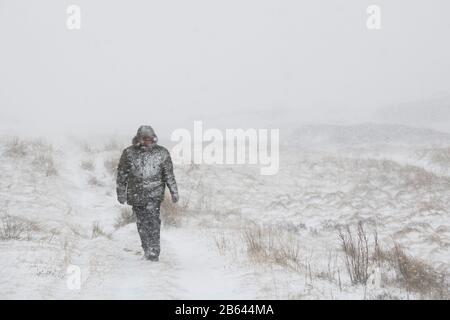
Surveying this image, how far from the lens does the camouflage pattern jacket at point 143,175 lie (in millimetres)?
7594

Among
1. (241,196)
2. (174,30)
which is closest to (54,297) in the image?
(241,196)

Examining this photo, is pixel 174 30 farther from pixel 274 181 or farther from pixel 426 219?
pixel 426 219

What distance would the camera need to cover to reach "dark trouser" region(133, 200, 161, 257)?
25.1 feet

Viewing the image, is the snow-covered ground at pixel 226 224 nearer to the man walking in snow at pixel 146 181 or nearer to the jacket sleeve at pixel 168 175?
the man walking in snow at pixel 146 181

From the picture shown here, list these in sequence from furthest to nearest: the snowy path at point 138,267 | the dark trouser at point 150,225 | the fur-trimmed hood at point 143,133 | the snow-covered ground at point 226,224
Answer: the dark trouser at point 150,225
the fur-trimmed hood at point 143,133
the snow-covered ground at point 226,224
the snowy path at point 138,267

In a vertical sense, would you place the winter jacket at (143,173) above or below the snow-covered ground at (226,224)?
above

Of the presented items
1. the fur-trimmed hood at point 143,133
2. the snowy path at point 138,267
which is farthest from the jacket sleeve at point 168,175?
the snowy path at point 138,267

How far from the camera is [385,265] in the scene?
8.09 m

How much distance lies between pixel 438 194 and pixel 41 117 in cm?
3924

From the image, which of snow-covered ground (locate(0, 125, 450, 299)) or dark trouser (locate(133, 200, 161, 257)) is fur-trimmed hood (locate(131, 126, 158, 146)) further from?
snow-covered ground (locate(0, 125, 450, 299))

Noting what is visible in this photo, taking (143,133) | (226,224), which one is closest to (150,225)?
(143,133)

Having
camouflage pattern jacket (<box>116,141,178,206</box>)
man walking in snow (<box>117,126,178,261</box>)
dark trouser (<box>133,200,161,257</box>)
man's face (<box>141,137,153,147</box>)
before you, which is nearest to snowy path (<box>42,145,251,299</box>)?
dark trouser (<box>133,200,161,257</box>)

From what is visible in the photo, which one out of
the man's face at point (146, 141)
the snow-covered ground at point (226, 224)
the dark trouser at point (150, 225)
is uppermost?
the man's face at point (146, 141)

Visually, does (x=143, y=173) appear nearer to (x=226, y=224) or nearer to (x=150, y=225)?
(x=150, y=225)
